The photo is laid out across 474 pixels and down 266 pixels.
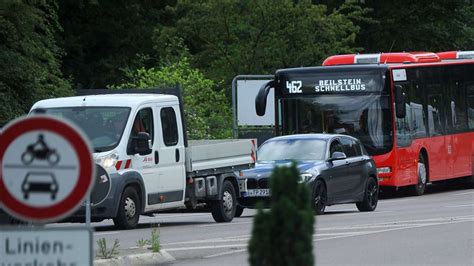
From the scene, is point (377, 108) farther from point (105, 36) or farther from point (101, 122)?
point (105, 36)

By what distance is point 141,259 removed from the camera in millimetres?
15125

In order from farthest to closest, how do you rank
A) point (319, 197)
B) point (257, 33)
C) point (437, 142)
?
point (257, 33) → point (437, 142) → point (319, 197)

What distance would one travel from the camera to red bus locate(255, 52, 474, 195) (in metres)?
29.9

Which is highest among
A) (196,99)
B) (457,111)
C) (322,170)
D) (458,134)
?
(196,99)

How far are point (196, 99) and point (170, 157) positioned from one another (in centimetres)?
1587

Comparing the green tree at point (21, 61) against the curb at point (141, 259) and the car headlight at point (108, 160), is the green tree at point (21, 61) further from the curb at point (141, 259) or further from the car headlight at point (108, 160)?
the curb at point (141, 259)

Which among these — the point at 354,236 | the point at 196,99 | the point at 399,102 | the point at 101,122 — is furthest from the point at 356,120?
the point at 354,236

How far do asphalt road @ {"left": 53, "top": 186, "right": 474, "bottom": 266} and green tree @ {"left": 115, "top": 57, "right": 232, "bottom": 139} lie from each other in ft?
28.0

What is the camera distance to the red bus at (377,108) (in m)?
29.9

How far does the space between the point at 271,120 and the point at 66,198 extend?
93.6 ft

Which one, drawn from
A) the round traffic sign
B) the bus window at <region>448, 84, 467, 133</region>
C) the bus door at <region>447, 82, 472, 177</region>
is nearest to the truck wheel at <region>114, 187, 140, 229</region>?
the round traffic sign

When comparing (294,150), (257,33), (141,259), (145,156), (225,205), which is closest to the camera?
(141,259)

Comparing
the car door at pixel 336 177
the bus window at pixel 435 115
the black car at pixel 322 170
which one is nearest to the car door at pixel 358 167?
the black car at pixel 322 170

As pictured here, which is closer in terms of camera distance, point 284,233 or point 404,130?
point 284,233
